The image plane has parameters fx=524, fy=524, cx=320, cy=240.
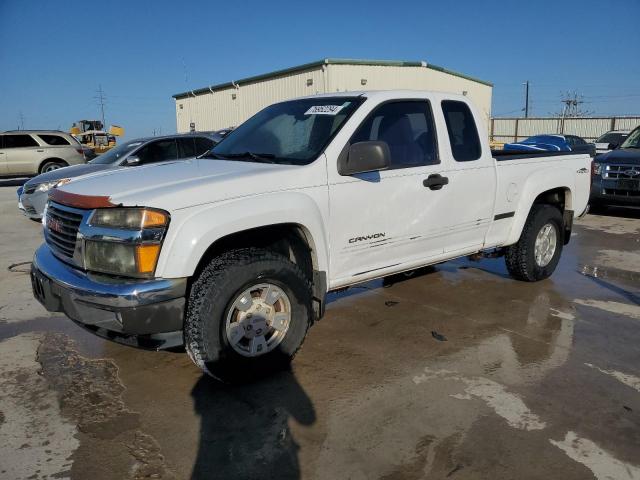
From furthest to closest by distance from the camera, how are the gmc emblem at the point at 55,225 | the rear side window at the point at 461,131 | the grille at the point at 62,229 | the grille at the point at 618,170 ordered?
the grille at the point at 618,170 → the rear side window at the point at 461,131 → the gmc emblem at the point at 55,225 → the grille at the point at 62,229

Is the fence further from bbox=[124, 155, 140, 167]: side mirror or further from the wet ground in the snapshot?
the wet ground

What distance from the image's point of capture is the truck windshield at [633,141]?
10587 millimetres

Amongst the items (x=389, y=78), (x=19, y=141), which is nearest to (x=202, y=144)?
(x=19, y=141)

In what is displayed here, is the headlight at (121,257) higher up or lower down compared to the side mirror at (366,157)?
lower down

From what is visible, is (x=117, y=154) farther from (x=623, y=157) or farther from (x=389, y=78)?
(x=389, y=78)

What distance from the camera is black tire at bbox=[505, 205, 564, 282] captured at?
213 inches

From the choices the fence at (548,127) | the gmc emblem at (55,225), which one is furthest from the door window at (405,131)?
the fence at (548,127)

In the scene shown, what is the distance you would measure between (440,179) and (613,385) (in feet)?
6.29

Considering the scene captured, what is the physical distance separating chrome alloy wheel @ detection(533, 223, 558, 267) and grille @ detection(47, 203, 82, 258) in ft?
14.6

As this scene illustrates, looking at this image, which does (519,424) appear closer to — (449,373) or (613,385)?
(449,373)

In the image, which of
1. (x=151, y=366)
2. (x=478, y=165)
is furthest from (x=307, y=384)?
(x=478, y=165)

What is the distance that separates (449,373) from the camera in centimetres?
361

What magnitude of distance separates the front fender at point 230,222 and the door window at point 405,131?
85cm

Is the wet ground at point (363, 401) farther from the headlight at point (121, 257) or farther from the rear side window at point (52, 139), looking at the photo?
the rear side window at point (52, 139)
